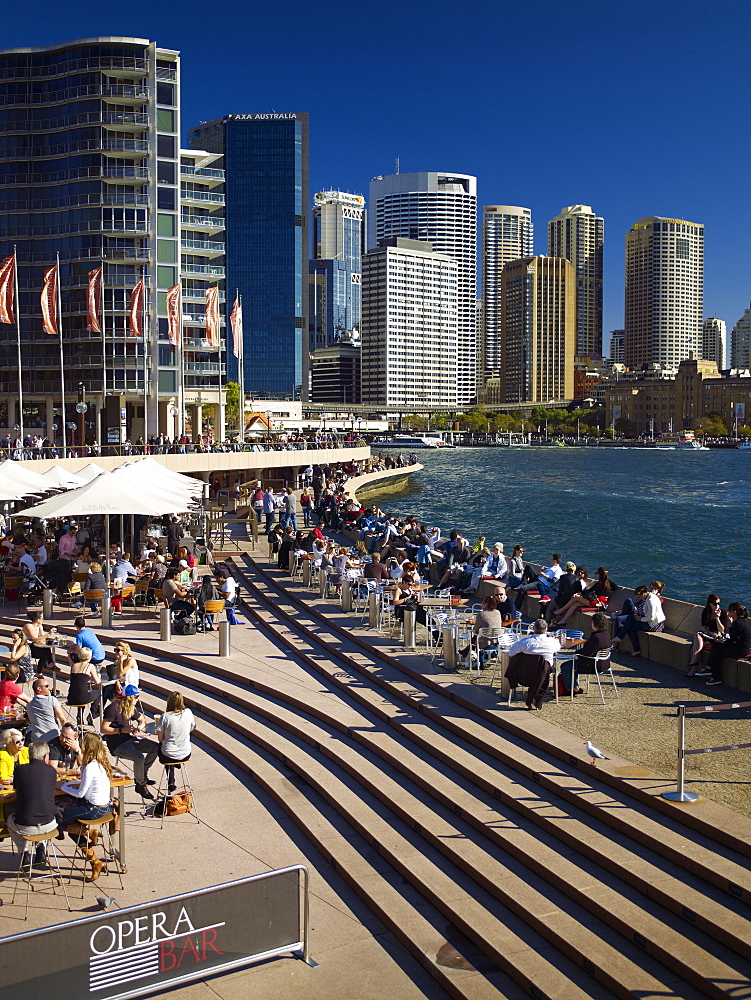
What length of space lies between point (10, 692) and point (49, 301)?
33.5 meters

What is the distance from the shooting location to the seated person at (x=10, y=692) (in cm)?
1243

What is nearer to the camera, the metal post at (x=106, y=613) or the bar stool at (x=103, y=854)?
the bar stool at (x=103, y=854)

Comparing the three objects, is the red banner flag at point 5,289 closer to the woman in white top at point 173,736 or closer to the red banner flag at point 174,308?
the red banner flag at point 174,308

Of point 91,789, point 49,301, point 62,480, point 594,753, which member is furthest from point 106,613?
point 49,301

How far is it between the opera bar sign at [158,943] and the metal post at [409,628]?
8987mm

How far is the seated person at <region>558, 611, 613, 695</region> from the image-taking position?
526 inches

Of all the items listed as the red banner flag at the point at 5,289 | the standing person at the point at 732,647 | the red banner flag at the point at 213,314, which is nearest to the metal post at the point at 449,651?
the standing person at the point at 732,647

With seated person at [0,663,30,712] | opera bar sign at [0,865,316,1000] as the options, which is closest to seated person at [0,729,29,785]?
seated person at [0,663,30,712]

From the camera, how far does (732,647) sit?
1362 centimetres

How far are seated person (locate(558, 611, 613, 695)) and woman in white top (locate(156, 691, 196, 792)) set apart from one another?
5.33m

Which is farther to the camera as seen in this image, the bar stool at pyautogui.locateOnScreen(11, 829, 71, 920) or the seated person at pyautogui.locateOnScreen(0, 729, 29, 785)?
the seated person at pyautogui.locateOnScreen(0, 729, 29, 785)

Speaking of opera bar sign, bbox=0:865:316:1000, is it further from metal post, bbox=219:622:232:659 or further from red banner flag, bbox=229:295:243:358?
red banner flag, bbox=229:295:243:358

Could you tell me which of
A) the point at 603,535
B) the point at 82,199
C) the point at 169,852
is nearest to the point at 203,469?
the point at 603,535

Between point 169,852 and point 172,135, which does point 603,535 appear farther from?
point 169,852
